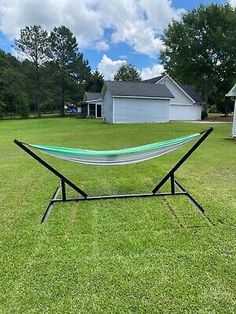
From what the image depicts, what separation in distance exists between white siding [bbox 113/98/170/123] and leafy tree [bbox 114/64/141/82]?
31.0m

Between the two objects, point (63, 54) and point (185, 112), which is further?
point (63, 54)

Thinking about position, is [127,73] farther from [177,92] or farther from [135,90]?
[135,90]

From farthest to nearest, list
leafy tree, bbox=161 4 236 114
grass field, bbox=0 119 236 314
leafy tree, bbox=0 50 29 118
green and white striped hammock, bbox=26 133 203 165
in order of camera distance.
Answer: leafy tree, bbox=0 50 29 118 → leafy tree, bbox=161 4 236 114 → green and white striped hammock, bbox=26 133 203 165 → grass field, bbox=0 119 236 314

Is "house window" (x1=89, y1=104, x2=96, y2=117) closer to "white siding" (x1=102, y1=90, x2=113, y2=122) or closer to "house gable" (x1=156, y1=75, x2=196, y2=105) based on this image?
"white siding" (x1=102, y1=90, x2=113, y2=122)

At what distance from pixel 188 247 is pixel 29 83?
40125 mm

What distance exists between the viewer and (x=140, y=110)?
25.8 m

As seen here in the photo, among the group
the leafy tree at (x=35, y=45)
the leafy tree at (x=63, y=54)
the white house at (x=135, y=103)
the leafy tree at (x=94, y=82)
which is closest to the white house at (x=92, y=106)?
the leafy tree at (x=63, y=54)

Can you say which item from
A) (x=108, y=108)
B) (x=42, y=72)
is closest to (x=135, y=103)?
(x=108, y=108)

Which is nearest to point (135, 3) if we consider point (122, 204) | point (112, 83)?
point (112, 83)

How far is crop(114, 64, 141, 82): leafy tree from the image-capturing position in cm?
5597

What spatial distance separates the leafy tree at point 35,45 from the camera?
3756cm

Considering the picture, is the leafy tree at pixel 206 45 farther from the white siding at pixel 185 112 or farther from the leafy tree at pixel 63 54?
the leafy tree at pixel 63 54

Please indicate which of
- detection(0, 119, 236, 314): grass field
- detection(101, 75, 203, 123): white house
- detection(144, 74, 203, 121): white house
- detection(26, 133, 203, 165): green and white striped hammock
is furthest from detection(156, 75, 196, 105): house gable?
detection(26, 133, 203, 165): green and white striped hammock

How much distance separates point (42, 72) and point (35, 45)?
3412mm
